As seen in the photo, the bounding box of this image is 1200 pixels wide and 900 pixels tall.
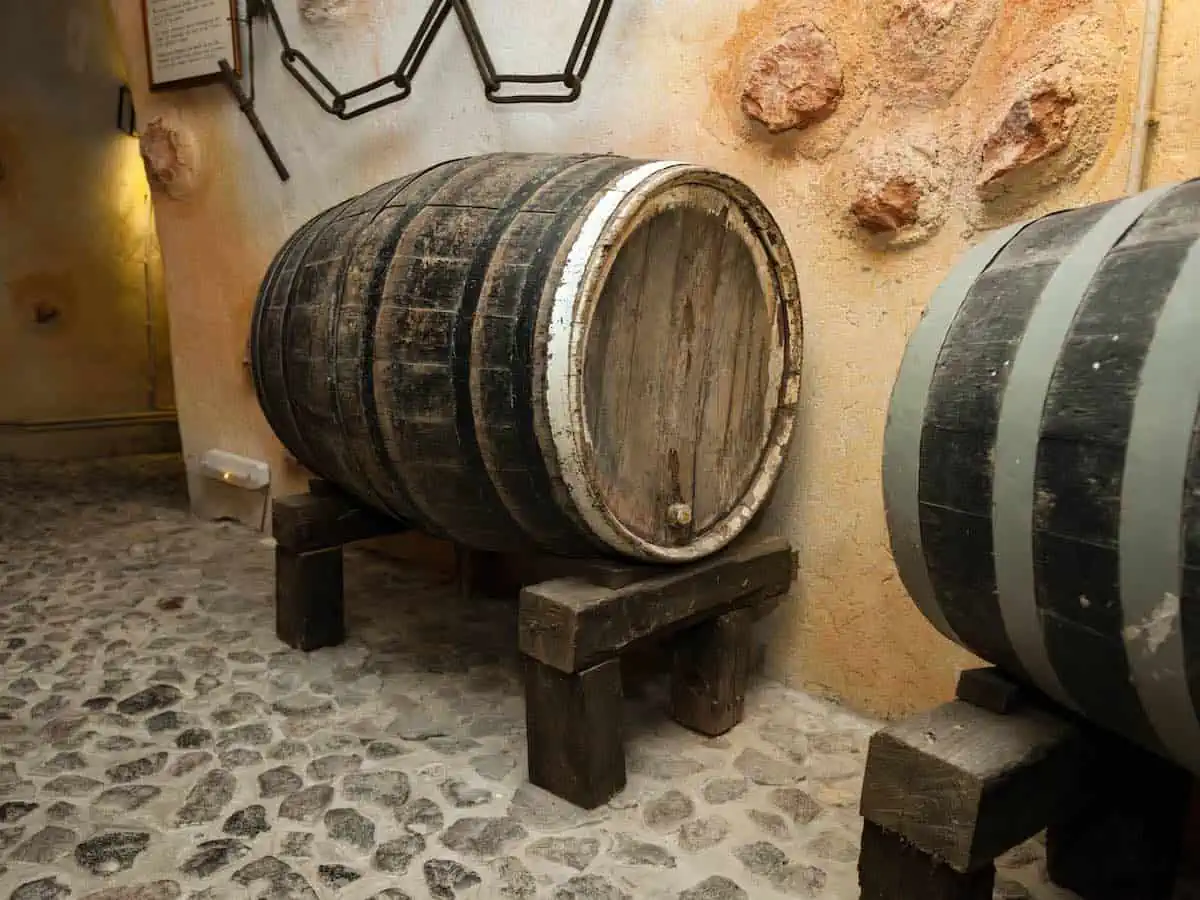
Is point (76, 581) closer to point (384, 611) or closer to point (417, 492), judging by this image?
point (384, 611)

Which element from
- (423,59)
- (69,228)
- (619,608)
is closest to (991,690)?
(619,608)

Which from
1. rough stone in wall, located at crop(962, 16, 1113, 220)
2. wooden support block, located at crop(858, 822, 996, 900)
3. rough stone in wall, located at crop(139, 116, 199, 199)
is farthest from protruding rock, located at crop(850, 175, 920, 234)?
rough stone in wall, located at crop(139, 116, 199, 199)

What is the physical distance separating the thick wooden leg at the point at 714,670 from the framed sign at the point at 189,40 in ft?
7.41

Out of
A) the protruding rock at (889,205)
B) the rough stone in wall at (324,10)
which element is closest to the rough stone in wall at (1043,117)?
the protruding rock at (889,205)

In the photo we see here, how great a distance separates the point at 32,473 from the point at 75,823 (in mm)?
3042

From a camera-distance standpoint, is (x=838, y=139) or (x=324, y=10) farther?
(x=324, y=10)

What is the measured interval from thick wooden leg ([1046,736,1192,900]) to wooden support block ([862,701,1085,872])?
0.22 metres

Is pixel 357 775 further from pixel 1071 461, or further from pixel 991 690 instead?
pixel 1071 461

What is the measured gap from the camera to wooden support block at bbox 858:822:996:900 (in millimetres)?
991

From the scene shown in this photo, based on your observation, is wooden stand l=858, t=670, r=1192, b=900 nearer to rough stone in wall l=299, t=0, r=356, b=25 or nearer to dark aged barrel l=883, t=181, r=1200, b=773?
dark aged barrel l=883, t=181, r=1200, b=773

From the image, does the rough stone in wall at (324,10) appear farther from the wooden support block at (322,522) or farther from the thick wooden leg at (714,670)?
the thick wooden leg at (714,670)

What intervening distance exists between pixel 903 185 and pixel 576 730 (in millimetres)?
1115

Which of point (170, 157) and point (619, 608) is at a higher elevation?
point (170, 157)

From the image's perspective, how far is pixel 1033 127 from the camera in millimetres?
1564
